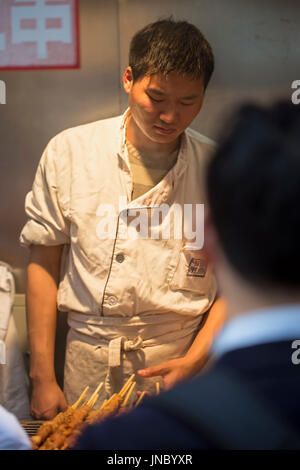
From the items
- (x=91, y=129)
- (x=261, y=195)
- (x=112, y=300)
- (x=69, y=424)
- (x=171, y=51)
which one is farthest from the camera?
(x=91, y=129)

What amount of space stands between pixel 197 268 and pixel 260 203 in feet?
3.78

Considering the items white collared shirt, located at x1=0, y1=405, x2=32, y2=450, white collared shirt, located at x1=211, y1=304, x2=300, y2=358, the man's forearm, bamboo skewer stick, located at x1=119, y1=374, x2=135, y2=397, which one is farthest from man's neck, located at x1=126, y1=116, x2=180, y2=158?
white collared shirt, located at x1=211, y1=304, x2=300, y2=358

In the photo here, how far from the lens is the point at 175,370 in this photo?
180cm

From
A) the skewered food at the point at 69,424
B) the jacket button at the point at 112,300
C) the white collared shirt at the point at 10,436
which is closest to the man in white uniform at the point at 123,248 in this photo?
the jacket button at the point at 112,300

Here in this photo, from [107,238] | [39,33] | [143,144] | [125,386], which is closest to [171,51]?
[143,144]

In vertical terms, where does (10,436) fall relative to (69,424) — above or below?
above

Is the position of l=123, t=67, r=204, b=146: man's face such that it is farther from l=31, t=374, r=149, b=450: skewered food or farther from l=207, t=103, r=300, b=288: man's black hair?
l=207, t=103, r=300, b=288: man's black hair

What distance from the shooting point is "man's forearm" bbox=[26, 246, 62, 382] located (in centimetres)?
185

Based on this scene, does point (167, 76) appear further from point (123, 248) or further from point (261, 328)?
point (261, 328)

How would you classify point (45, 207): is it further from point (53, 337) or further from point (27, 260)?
point (53, 337)

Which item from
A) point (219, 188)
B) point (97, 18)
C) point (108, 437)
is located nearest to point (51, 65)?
point (97, 18)

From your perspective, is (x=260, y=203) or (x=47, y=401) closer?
(x=260, y=203)

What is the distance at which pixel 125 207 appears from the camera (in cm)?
179

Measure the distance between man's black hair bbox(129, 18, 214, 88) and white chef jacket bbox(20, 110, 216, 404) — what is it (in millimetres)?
217
